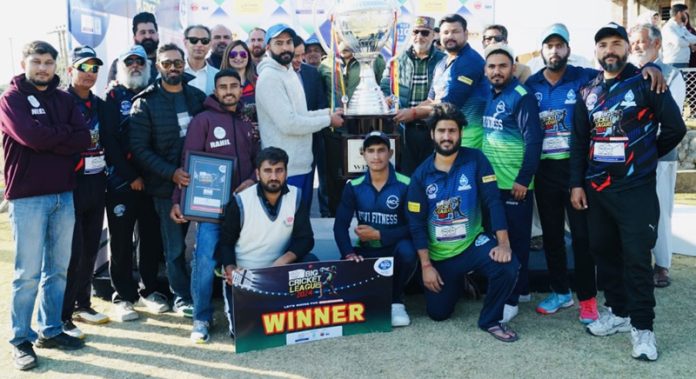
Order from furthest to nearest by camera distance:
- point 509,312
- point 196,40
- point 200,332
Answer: point 196,40, point 509,312, point 200,332

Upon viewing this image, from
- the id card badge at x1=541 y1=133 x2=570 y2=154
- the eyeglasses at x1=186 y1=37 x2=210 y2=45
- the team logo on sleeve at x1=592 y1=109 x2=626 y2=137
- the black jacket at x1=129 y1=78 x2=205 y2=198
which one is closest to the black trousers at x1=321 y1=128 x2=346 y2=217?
the eyeglasses at x1=186 y1=37 x2=210 y2=45

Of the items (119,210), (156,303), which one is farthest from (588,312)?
(119,210)

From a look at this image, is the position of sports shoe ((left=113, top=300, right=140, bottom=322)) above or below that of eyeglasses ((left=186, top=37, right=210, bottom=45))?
below

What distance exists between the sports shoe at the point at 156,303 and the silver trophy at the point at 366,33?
1.76 metres

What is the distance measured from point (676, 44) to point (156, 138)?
753 cm

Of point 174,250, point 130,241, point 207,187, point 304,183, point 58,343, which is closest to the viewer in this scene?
point 58,343

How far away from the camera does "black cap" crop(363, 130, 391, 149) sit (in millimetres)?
3764

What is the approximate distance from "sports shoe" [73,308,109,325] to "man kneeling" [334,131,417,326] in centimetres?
156

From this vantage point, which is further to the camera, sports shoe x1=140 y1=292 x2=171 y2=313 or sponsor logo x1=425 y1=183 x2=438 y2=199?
sports shoe x1=140 y1=292 x2=171 y2=313

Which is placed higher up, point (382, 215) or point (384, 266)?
point (382, 215)

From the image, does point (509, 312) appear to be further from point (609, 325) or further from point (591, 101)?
point (591, 101)

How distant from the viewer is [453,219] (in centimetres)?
377

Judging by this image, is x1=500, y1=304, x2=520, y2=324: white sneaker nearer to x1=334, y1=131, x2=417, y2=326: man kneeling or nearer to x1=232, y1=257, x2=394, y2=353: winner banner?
x1=334, y1=131, x2=417, y2=326: man kneeling

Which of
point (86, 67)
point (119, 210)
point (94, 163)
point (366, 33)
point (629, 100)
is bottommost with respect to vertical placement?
point (119, 210)
